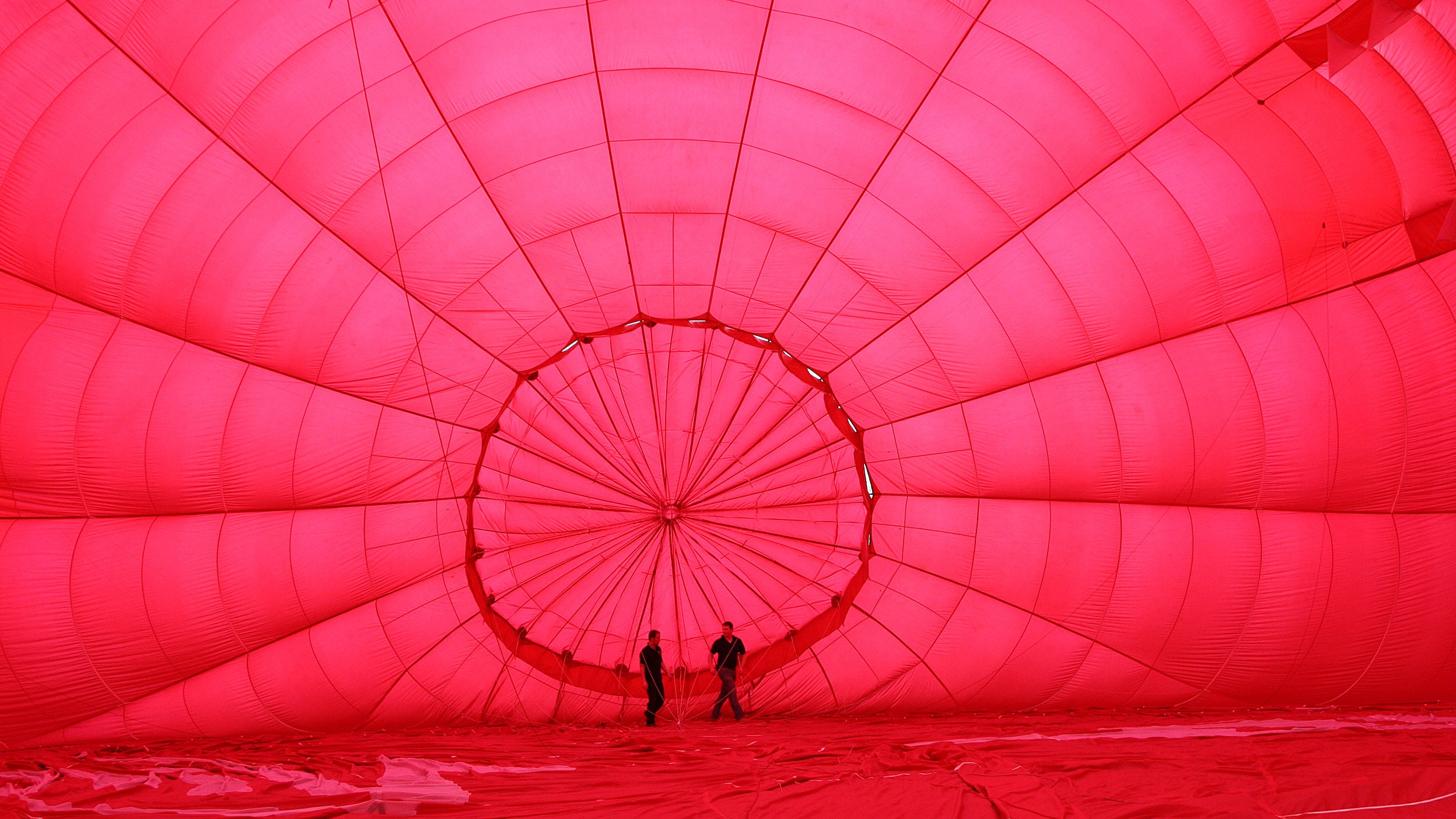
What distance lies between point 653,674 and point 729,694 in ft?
1.74

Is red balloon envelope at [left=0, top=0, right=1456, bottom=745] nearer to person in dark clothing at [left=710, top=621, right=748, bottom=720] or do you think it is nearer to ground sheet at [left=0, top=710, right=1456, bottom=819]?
person in dark clothing at [left=710, top=621, right=748, bottom=720]

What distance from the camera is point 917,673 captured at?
7102mm

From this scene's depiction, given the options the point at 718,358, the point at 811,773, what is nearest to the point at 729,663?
the point at 718,358

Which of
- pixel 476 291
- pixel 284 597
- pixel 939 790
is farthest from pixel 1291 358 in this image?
pixel 284 597

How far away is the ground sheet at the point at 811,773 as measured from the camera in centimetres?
430

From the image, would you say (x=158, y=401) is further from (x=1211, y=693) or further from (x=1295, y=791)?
(x=1211, y=693)

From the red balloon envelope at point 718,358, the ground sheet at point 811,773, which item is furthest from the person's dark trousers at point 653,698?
the ground sheet at point 811,773

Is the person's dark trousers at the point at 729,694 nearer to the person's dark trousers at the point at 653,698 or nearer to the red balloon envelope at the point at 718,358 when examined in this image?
the red balloon envelope at the point at 718,358

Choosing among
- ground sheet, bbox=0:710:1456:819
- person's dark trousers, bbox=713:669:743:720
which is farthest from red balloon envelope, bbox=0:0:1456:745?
ground sheet, bbox=0:710:1456:819

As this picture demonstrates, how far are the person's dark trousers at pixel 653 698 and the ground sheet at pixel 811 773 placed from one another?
572 millimetres

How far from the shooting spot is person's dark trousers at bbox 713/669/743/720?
7102 mm

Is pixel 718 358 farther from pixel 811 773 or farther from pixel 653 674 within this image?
pixel 811 773

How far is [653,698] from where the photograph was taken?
7125mm

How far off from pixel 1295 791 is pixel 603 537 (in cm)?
417
